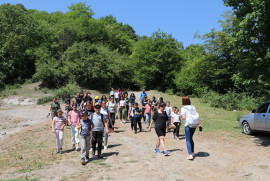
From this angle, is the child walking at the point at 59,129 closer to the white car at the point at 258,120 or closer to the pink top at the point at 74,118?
the pink top at the point at 74,118

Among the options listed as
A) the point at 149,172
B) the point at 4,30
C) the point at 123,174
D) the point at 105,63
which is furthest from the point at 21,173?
the point at 4,30

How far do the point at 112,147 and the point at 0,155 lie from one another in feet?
14.5

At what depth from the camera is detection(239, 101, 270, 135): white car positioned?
36.1 feet

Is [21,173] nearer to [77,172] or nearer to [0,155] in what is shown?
[77,172]

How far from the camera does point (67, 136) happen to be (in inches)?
522

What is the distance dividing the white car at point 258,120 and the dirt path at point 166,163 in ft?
1.96

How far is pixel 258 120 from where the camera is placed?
1149 centimetres

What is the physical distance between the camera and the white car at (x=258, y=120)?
11.0 meters

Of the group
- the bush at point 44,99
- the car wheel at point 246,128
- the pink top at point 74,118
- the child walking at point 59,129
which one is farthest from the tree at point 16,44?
the car wheel at point 246,128

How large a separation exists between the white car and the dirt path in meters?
0.60

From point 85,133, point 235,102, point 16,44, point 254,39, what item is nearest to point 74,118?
point 85,133

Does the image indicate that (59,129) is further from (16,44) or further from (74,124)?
(16,44)

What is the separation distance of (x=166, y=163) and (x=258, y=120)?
19.9 ft

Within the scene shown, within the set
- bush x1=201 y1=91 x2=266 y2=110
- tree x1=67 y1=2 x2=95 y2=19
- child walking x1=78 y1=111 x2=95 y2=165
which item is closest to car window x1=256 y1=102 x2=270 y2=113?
child walking x1=78 y1=111 x2=95 y2=165
